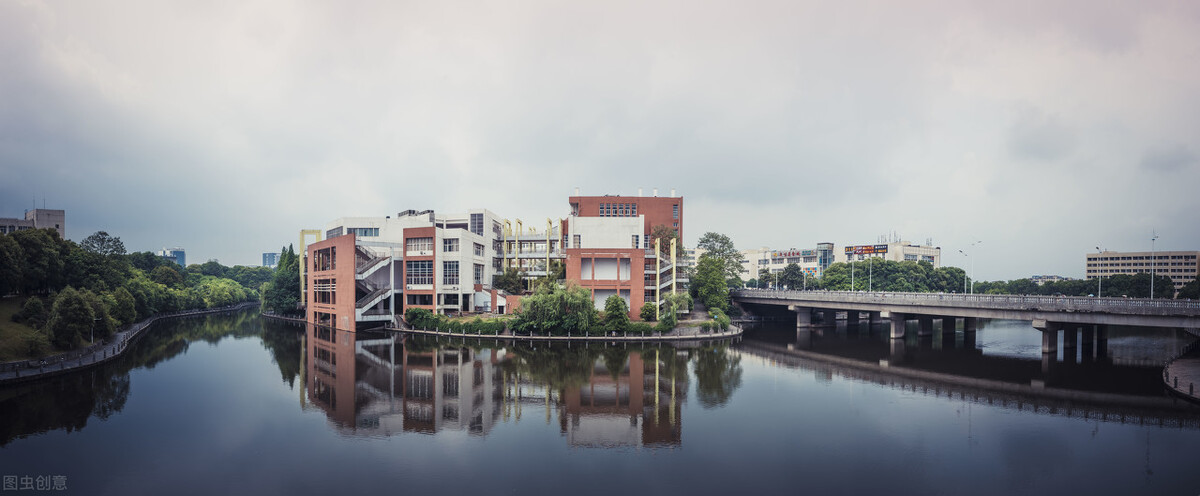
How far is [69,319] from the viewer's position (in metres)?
40.7

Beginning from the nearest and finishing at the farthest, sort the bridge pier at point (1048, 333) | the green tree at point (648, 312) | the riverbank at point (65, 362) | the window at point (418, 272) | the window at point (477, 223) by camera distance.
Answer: the riverbank at point (65, 362)
the bridge pier at point (1048, 333)
the green tree at point (648, 312)
the window at point (418, 272)
the window at point (477, 223)

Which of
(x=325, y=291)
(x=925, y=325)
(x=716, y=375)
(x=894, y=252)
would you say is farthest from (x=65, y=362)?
(x=894, y=252)

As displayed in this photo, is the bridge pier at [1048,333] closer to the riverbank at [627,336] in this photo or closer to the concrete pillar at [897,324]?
the concrete pillar at [897,324]

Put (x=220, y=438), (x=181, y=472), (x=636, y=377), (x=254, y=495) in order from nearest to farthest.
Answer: (x=254, y=495) < (x=181, y=472) < (x=220, y=438) < (x=636, y=377)

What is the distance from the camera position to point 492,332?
59.1m

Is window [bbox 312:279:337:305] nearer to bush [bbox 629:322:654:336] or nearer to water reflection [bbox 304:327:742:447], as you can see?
water reflection [bbox 304:327:742:447]

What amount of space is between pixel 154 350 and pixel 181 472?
40.3 meters

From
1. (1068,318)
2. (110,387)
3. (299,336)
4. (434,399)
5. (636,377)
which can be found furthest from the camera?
(299,336)

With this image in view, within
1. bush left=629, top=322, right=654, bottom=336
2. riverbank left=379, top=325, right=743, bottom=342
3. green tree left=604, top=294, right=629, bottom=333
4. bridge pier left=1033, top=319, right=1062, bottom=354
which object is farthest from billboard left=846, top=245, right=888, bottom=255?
green tree left=604, top=294, right=629, bottom=333

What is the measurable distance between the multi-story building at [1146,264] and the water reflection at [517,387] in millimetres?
158263

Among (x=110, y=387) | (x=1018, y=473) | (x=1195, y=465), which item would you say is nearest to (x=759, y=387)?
(x=1018, y=473)

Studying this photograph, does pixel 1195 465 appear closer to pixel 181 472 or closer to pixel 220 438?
pixel 181 472

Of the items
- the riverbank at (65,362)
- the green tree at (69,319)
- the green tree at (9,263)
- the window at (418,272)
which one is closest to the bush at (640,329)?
the window at (418,272)

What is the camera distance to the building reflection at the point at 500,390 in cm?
2570
